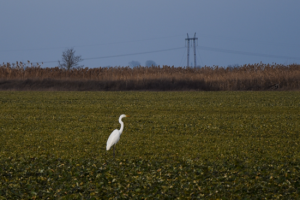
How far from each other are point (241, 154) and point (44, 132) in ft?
19.8

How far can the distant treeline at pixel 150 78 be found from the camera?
30.1m

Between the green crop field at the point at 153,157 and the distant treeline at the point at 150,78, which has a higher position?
the distant treeline at the point at 150,78

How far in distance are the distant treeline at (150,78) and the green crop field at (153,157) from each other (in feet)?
48.3

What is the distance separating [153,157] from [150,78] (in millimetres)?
22236

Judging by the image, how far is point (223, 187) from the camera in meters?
6.74

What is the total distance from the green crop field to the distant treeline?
14707mm

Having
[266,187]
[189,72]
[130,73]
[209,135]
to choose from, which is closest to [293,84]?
[189,72]

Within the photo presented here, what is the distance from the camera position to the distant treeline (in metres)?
30.1

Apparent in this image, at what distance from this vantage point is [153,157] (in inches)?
343

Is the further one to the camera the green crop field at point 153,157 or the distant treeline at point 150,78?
the distant treeline at point 150,78

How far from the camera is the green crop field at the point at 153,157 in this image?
263 inches

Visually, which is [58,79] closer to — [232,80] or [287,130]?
[232,80]

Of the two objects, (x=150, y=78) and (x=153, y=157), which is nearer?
(x=153, y=157)

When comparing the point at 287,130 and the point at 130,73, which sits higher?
the point at 130,73
